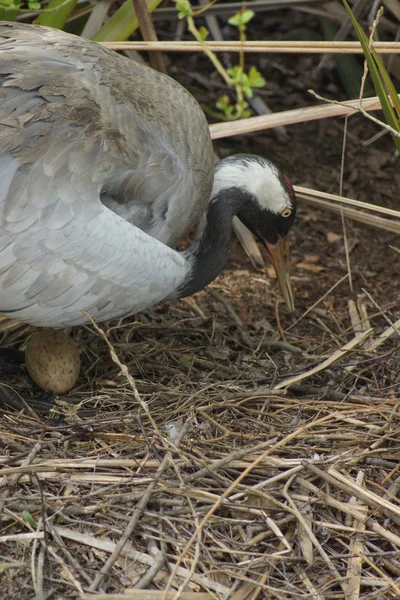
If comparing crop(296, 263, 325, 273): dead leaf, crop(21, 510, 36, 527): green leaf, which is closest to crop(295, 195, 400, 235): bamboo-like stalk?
crop(296, 263, 325, 273): dead leaf

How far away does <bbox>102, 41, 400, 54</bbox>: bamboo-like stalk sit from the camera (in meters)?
4.32

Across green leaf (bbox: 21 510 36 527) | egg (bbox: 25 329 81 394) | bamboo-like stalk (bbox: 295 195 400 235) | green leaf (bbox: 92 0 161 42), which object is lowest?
bamboo-like stalk (bbox: 295 195 400 235)

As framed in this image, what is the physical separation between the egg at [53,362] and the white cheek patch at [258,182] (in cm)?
105

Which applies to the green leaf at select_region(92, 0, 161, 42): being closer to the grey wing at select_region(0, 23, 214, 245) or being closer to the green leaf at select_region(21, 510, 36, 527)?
the grey wing at select_region(0, 23, 214, 245)

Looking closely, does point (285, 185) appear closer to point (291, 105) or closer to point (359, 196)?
point (359, 196)

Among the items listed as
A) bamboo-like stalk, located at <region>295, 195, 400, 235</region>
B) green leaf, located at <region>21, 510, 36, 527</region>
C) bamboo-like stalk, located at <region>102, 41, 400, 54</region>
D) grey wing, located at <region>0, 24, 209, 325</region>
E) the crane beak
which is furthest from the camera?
the crane beak

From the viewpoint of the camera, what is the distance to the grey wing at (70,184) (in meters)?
3.67

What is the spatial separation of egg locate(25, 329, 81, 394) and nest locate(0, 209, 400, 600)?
81mm

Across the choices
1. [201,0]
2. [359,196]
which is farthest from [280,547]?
[201,0]

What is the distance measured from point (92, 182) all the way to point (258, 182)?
1.03 meters

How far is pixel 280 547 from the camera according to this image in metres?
3.15

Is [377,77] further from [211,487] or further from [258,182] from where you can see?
[211,487]

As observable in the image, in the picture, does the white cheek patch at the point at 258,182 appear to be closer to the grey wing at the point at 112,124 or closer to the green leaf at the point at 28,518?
the grey wing at the point at 112,124

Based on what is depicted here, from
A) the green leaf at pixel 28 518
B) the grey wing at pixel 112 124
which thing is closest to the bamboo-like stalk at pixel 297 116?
the grey wing at pixel 112 124
